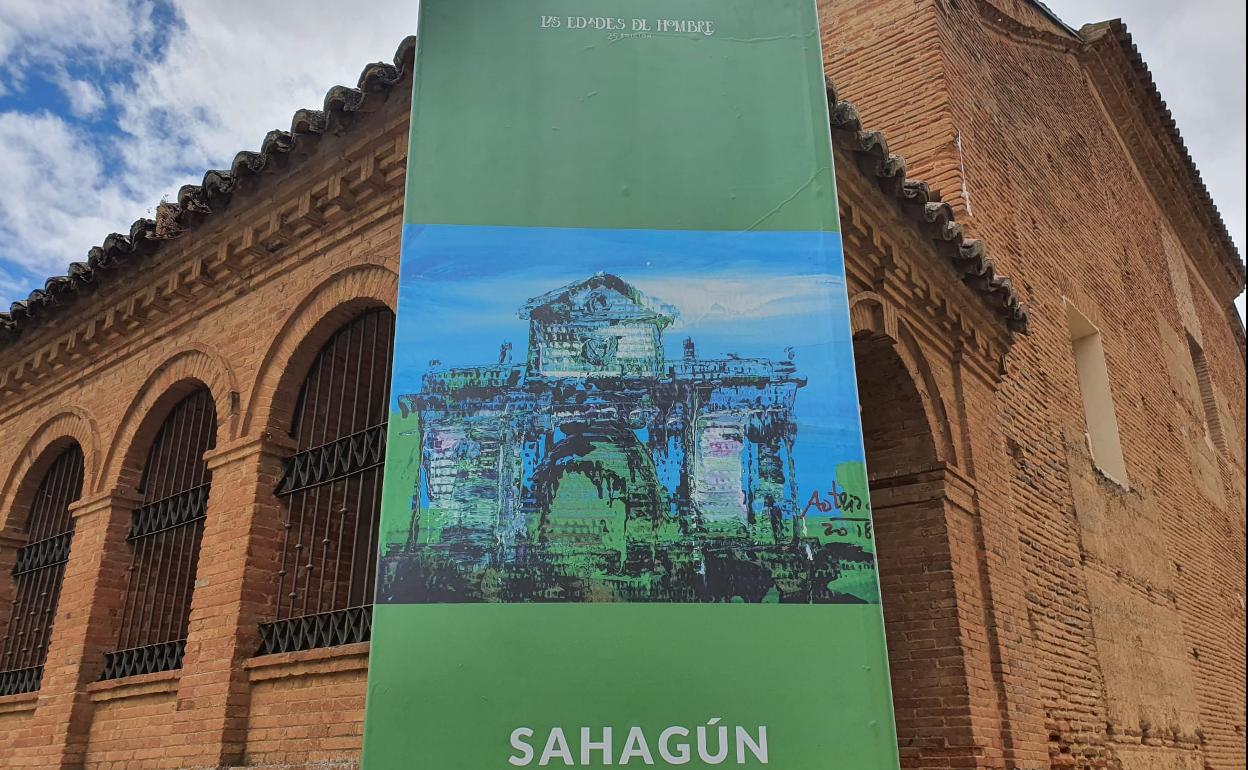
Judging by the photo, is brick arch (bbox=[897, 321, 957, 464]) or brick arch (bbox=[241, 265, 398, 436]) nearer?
brick arch (bbox=[241, 265, 398, 436])

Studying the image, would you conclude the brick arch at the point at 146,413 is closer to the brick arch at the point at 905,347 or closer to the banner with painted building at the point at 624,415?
the banner with painted building at the point at 624,415

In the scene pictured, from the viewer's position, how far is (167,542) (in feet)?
23.6

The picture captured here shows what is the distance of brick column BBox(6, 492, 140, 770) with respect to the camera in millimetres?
6836

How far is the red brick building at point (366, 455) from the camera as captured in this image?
19.5 ft

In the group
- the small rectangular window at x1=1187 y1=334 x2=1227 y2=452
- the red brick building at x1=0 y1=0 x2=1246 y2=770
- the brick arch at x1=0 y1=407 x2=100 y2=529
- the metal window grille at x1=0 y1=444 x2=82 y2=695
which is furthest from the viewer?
the small rectangular window at x1=1187 y1=334 x2=1227 y2=452

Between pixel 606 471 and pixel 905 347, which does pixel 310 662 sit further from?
pixel 905 347

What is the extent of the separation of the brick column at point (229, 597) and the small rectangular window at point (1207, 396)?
1407cm

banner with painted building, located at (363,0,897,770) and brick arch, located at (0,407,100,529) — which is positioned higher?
brick arch, located at (0,407,100,529)

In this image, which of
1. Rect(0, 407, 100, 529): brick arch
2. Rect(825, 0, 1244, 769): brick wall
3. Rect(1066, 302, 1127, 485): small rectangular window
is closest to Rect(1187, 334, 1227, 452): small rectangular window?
Rect(825, 0, 1244, 769): brick wall

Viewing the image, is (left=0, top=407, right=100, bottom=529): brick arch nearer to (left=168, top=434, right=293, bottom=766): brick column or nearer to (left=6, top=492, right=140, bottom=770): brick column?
(left=6, top=492, right=140, bottom=770): brick column

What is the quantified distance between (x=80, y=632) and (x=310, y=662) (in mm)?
2725

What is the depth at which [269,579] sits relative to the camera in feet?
19.9

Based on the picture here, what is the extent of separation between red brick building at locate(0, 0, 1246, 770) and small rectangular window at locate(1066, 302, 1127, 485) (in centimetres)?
3
